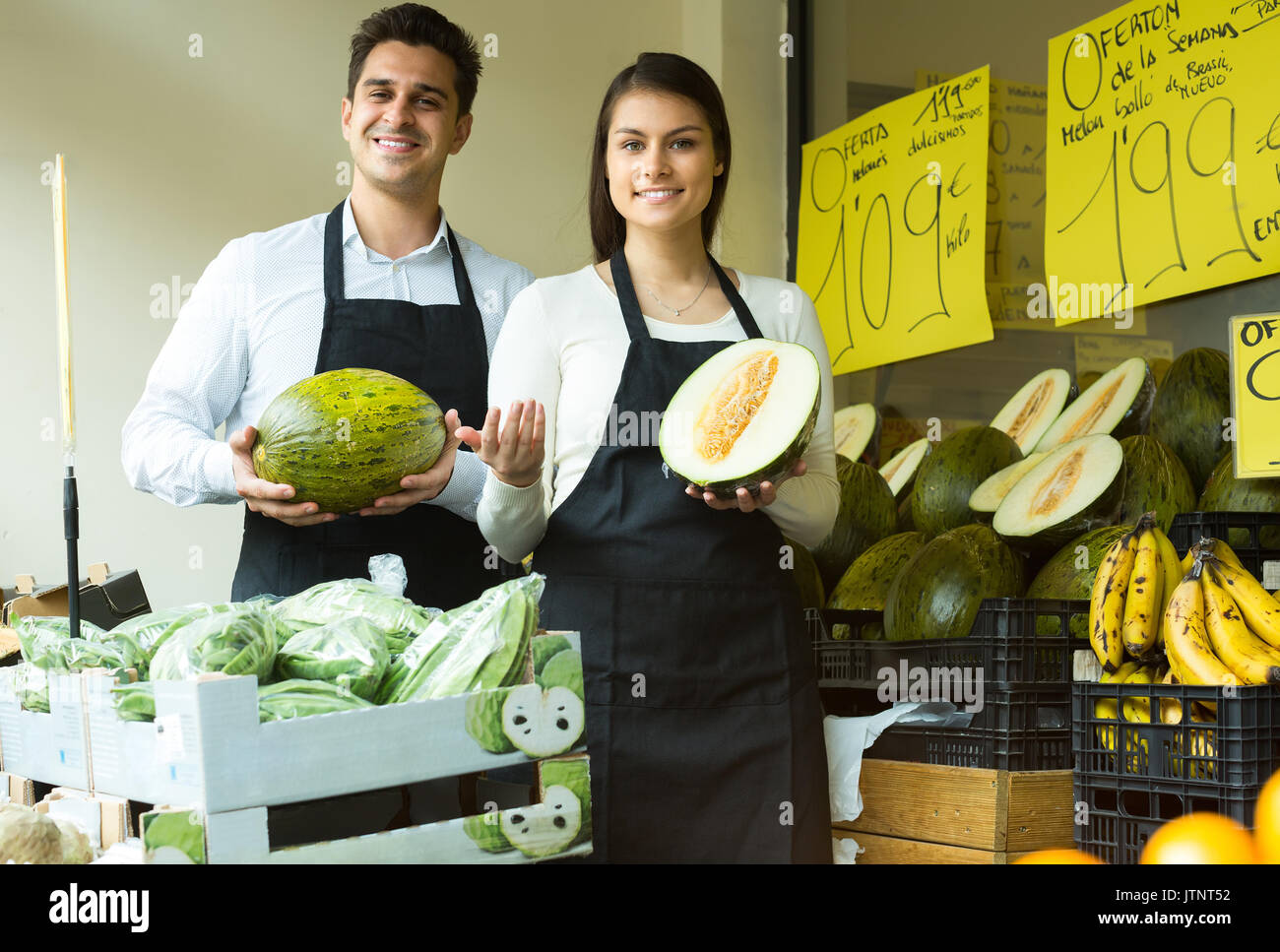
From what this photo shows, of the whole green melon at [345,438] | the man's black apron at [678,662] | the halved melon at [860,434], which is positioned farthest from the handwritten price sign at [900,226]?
the whole green melon at [345,438]

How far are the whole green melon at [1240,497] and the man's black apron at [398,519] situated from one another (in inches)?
52.9

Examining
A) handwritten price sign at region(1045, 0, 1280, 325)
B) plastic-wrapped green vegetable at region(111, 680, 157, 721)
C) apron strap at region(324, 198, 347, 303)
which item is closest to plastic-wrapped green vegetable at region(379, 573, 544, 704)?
plastic-wrapped green vegetable at region(111, 680, 157, 721)

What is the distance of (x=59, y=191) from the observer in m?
1.30

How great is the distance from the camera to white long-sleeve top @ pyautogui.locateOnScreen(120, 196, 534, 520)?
7.06 feet

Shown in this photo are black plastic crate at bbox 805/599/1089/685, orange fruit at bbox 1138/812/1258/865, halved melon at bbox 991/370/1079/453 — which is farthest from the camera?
halved melon at bbox 991/370/1079/453

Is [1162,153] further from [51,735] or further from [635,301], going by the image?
[51,735]

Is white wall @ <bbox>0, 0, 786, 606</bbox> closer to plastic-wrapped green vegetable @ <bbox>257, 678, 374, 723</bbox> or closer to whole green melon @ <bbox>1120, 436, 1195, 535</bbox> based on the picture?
whole green melon @ <bbox>1120, 436, 1195, 535</bbox>

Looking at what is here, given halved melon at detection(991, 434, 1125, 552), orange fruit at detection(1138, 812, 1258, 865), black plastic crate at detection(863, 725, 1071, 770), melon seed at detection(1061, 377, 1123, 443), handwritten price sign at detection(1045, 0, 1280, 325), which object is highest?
handwritten price sign at detection(1045, 0, 1280, 325)

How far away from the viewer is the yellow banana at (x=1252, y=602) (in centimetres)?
179

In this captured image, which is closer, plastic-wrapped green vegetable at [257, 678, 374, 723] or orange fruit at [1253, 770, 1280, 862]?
orange fruit at [1253, 770, 1280, 862]

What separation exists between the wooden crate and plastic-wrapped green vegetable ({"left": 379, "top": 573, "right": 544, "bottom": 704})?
1165 millimetres

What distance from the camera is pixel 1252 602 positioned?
1.81 m
